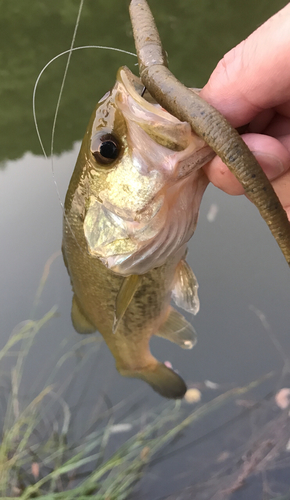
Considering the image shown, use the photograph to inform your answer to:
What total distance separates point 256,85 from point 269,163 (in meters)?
0.17

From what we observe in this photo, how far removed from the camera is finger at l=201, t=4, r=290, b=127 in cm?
66

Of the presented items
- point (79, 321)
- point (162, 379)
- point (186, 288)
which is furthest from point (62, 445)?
point (186, 288)

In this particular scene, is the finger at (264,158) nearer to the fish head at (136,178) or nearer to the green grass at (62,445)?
the fish head at (136,178)

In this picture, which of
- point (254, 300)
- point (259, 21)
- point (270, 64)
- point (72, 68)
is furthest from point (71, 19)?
point (270, 64)

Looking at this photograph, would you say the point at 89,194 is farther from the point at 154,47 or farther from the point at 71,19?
the point at 71,19

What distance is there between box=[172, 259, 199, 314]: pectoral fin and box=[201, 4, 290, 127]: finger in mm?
616

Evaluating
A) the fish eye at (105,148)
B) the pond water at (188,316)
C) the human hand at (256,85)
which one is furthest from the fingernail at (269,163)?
the pond water at (188,316)

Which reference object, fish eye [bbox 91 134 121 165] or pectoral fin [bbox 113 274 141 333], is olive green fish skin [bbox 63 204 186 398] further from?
fish eye [bbox 91 134 121 165]

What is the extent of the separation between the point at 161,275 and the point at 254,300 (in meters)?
1.23

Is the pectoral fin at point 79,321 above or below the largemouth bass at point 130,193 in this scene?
below

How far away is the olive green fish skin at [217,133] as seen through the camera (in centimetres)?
55

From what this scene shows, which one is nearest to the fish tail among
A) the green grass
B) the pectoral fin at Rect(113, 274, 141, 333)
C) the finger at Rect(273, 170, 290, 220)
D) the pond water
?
the green grass

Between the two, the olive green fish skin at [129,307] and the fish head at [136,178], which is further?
the olive green fish skin at [129,307]

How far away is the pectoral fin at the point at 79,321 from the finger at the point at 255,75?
982 mm
